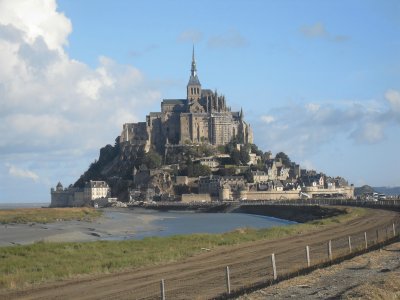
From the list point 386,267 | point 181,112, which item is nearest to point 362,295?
point 386,267

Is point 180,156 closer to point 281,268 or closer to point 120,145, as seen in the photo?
point 120,145

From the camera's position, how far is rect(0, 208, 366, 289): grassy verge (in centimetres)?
2483

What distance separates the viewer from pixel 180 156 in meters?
183

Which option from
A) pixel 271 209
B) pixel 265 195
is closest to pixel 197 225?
pixel 271 209

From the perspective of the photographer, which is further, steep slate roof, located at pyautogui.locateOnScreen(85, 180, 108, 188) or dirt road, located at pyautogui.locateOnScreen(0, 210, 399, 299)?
steep slate roof, located at pyautogui.locateOnScreen(85, 180, 108, 188)

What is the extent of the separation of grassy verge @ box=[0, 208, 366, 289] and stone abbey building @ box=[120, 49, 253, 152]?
146214 mm

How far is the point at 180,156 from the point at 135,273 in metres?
158

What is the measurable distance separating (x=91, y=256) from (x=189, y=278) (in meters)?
9.85

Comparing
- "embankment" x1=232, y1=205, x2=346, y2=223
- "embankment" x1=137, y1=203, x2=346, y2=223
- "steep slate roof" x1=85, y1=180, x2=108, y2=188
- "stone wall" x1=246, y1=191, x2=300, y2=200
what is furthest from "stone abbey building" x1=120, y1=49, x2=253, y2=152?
"embankment" x1=232, y1=205, x2=346, y2=223

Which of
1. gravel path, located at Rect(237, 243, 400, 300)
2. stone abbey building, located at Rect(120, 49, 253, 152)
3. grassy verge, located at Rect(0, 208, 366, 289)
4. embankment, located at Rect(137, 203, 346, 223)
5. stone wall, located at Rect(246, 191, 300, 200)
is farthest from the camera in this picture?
stone abbey building, located at Rect(120, 49, 253, 152)

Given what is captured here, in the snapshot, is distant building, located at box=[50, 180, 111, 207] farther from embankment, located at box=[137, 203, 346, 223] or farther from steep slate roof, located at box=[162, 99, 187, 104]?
steep slate roof, located at box=[162, 99, 187, 104]

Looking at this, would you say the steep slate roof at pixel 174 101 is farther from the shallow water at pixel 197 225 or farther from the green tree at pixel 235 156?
the shallow water at pixel 197 225

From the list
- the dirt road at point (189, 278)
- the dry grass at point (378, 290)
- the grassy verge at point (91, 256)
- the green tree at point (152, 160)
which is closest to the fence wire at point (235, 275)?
the dirt road at point (189, 278)

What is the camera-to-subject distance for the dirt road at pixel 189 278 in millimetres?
19384
